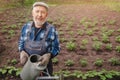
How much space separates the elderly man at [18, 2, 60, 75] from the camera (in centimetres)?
353

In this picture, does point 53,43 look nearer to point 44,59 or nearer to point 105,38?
point 44,59

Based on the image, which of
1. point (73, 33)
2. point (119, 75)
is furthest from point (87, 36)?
point (119, 75)

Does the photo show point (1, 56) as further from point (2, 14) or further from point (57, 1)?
point (57, 1)

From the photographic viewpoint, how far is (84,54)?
7637 millimetres

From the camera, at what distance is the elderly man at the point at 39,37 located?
11.6ft

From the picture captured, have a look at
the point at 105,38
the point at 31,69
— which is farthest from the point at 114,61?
the point at 31,69

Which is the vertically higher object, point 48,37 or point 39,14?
point 39,14

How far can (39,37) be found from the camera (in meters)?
3.62

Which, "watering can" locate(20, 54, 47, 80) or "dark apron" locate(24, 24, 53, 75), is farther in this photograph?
"dark apron" locate(24, 24, 53, 75)

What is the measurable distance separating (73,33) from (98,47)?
2144 mm

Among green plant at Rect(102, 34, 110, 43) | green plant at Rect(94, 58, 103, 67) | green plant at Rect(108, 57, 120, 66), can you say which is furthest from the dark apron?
green plant at Rect(102, 34, 110, 43)

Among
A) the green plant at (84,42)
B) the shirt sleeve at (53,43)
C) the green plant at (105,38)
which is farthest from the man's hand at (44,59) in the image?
the green plant at (105,38)

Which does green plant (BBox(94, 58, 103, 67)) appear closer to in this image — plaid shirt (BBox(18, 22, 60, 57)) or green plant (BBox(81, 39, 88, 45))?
green plant (BBox(81, 39, 88, 45))

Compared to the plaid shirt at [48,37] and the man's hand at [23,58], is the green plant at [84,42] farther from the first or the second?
the man's hand at [23,58]
